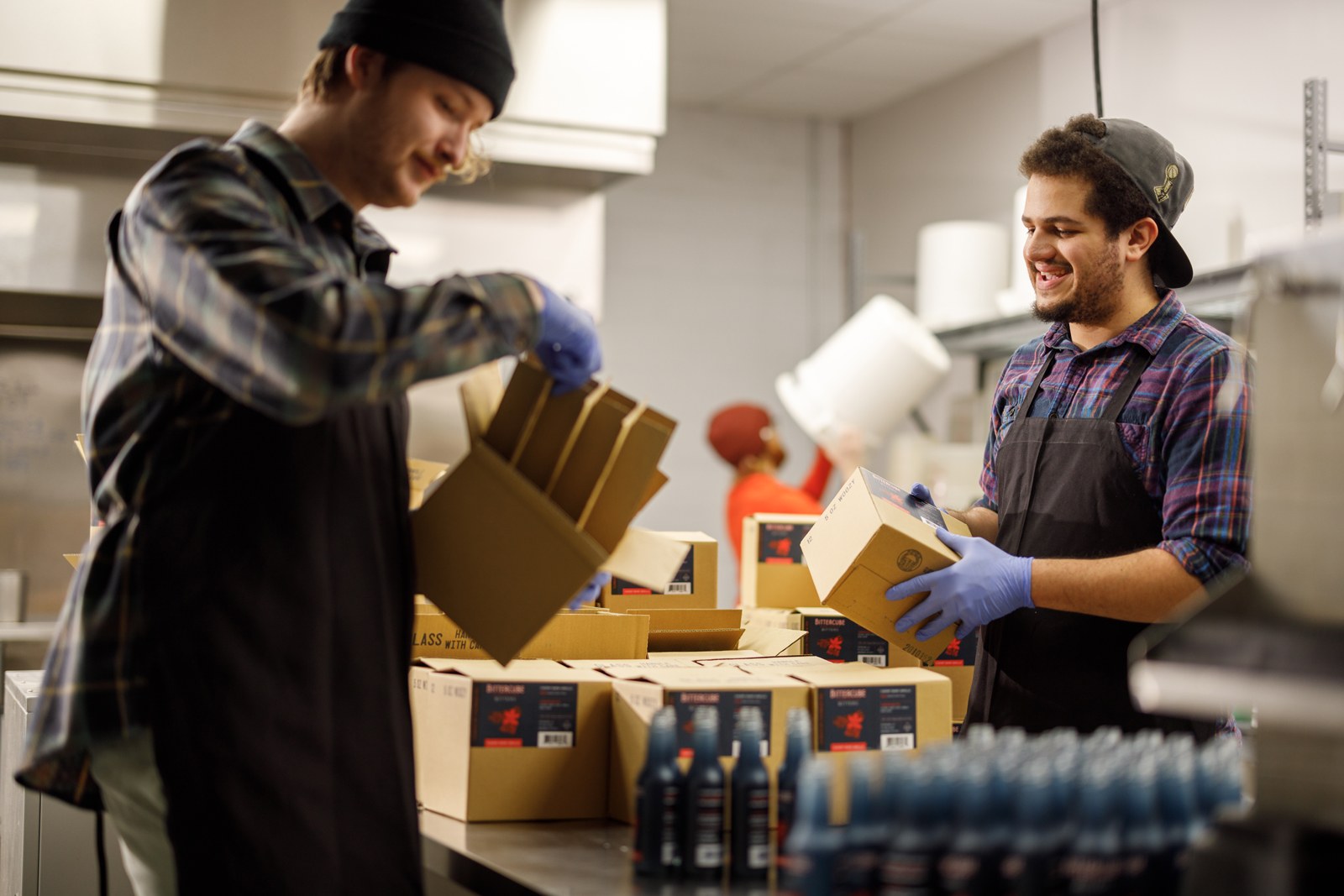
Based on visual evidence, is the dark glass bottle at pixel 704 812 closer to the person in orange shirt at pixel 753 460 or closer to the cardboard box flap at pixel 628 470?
the cardboard box flap at pixel 628 470

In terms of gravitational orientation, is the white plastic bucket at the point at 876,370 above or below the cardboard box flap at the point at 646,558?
above

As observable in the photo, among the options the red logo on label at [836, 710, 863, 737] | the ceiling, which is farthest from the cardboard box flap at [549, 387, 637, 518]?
the ceiling

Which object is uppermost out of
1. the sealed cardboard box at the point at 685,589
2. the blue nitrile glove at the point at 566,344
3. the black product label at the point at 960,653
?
the blue nitrile glove at the point at 566,344

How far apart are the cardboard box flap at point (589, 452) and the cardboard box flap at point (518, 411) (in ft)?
0.18

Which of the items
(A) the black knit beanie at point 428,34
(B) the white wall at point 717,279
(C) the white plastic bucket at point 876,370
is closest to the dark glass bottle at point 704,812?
(A) the black knit beanie at point 428,34

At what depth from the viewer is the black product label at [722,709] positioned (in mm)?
1526

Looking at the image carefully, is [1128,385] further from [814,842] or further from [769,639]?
[814,842]

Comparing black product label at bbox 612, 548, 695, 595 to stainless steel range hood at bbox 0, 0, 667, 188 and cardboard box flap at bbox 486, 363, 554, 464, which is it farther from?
stainless steel range hood at bbox 0, 0, 667, 188

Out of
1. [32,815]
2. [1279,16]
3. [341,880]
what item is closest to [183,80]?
[32,815]

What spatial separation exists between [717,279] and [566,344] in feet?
13.3

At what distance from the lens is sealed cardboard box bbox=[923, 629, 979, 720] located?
7.06 feet

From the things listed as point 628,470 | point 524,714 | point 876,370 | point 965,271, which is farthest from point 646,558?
point 965,271

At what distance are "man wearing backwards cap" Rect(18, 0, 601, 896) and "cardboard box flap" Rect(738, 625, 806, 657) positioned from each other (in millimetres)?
889

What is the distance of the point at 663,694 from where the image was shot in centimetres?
151
